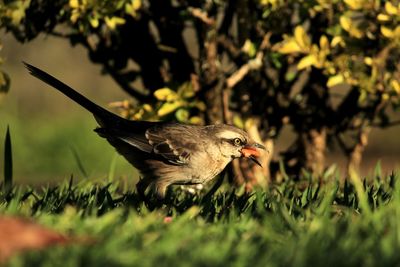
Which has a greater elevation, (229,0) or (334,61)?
(229,0)

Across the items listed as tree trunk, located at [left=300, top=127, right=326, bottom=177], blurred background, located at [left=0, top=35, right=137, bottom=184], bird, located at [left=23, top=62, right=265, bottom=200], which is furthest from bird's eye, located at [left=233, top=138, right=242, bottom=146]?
blurred background, located at [left=0, top=35, right=137, bottom=184]

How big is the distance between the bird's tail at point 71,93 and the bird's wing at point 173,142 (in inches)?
14.5

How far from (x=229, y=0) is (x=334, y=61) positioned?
113 centimetres

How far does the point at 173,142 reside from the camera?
21.2 ft

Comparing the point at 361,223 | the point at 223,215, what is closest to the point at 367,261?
the point at 361,223

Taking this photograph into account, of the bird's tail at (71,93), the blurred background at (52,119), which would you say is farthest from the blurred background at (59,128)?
the bird's tail at (71,93)

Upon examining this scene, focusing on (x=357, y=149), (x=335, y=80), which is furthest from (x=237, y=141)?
(x=357, y=149)

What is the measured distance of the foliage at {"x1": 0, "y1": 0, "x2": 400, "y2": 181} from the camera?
6758 millimetres

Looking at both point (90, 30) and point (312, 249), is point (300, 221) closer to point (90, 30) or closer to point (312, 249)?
point (312, 249)

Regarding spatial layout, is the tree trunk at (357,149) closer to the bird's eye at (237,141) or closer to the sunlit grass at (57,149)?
the bird's eye at (237,141)

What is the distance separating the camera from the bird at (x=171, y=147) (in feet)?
21.0

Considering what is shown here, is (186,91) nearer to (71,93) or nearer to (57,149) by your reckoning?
(71,93)

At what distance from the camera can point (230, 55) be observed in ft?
25.5

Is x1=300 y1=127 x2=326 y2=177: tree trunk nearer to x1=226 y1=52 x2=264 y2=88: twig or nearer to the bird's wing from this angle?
x1=226 y1=52 x2=264 y2=88: twig
